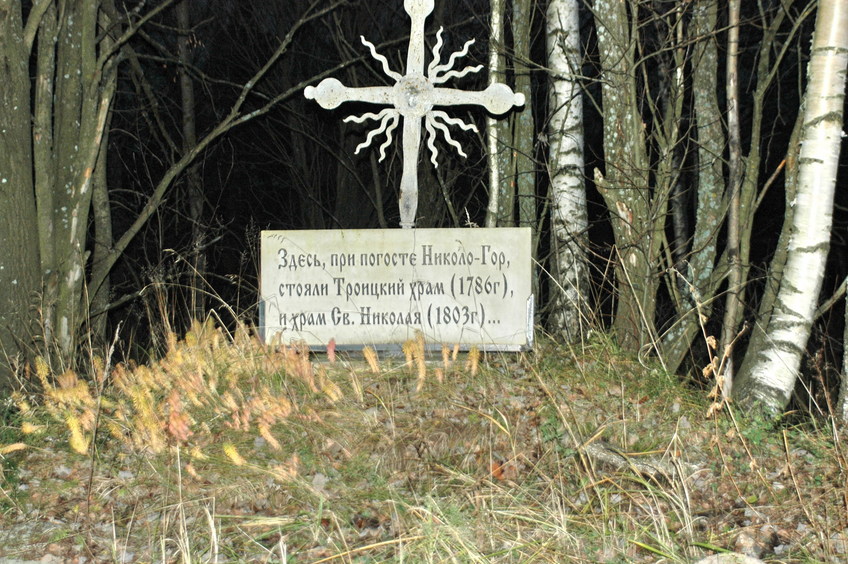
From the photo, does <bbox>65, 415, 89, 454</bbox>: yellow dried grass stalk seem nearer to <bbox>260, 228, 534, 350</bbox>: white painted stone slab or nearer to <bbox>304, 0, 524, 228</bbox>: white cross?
<bbox>260, 228, 534, 350</bbox>: white painted stone slab

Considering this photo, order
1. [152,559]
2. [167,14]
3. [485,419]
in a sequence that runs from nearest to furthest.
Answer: [152,559] < [485,419] < [167,14]

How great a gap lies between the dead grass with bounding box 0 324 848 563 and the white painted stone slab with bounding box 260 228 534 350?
0.35 m

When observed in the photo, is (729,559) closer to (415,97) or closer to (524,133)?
(415,97)

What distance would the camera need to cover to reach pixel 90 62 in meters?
8.02

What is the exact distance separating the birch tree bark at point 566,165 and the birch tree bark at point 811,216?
2.16 m

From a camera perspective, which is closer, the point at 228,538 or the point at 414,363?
the point at 228,538

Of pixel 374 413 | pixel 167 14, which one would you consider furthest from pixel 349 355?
pixel 167 14

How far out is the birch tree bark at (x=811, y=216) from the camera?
6.34 m

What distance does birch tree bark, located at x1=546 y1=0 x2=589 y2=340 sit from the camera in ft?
28.0

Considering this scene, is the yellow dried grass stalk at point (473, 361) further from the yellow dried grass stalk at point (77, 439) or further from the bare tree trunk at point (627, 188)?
the yellow dried grass stalk at point (77, 439)

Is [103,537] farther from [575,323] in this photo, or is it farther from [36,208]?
[575,323]

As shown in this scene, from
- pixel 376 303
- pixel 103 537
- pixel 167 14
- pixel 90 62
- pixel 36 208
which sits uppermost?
pixel 167 14

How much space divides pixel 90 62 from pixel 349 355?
10.9 feet

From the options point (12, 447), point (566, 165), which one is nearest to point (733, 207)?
point (566, 165)
